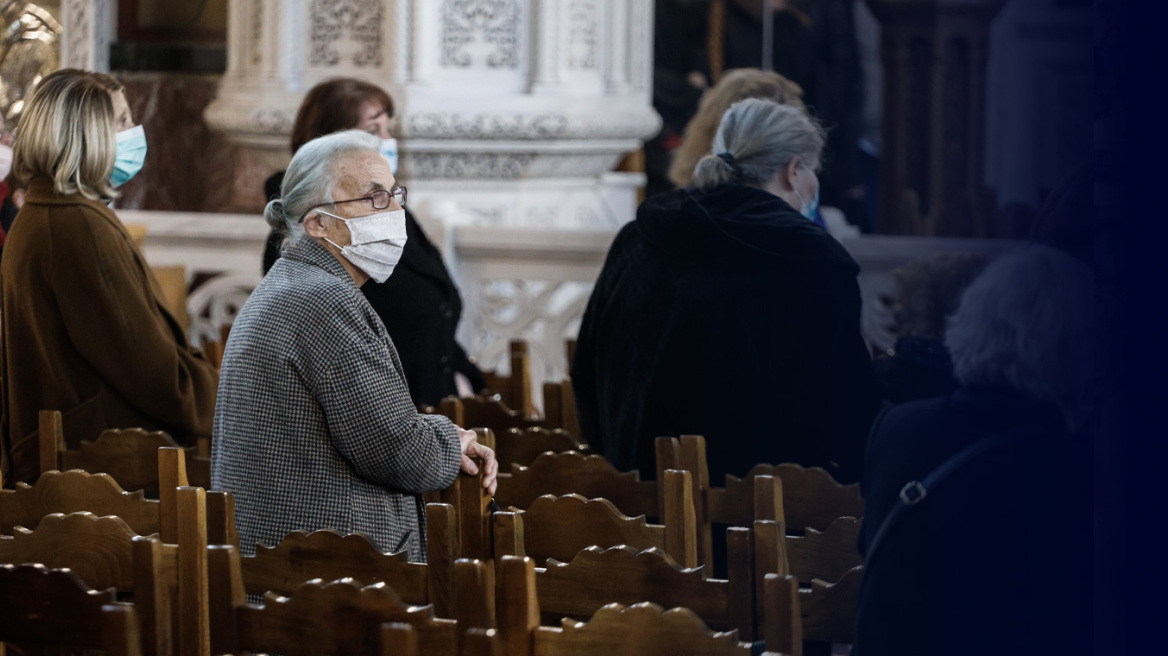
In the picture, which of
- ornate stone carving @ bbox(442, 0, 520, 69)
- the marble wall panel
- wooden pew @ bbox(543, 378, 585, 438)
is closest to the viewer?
wooden pew @ bbox(543, 378, 585, 438)

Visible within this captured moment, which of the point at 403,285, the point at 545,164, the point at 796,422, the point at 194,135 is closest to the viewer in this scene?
the point at 796,422

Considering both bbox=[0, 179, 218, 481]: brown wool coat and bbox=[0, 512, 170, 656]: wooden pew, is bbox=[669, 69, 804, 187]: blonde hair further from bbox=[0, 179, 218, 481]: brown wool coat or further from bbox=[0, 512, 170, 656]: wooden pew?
bbox=[0, 512, 170, 656]: wooden pew

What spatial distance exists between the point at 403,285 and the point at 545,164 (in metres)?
2.27

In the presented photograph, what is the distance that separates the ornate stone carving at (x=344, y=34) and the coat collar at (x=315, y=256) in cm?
351

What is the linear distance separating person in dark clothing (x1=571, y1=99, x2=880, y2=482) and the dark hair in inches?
45.9

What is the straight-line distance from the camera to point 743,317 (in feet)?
10.5

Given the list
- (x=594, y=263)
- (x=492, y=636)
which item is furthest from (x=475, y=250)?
(x=492, y=636)

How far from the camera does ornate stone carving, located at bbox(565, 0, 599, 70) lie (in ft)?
21.1

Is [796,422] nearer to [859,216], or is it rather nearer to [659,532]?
[659,532]

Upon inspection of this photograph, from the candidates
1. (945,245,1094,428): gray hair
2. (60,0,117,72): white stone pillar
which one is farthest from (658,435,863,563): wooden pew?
(60,0,117,72): white stone pillar

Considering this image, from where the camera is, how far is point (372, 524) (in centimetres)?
275

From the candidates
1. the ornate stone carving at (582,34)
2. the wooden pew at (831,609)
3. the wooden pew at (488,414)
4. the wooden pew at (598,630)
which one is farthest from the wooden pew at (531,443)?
the ornate stone carving at (582,34)

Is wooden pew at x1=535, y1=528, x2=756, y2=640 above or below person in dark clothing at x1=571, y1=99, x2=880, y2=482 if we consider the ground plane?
below

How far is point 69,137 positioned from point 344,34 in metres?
2.75
